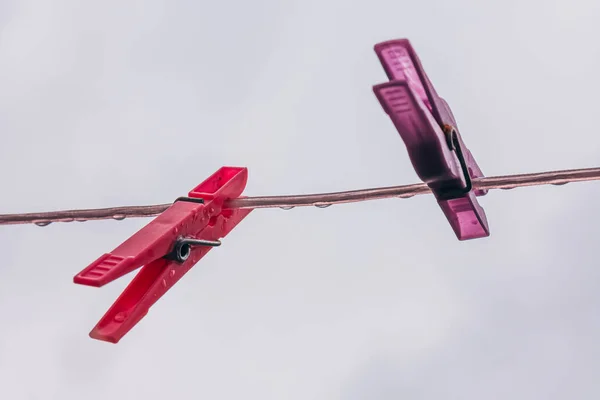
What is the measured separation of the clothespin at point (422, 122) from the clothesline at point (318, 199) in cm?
8

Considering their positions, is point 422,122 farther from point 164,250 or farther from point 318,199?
point 164,250

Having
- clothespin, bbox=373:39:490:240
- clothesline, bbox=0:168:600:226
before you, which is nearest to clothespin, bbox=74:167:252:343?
clothesline, bbox=0:168:600:226

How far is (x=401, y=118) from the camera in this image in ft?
5.03

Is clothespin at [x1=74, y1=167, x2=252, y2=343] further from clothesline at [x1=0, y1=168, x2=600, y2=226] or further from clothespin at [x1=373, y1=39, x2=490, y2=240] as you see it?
clothespin at [x1=373, y1=39, x2=490, y2=240]

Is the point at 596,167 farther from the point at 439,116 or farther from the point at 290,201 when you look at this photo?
the point at 290,201

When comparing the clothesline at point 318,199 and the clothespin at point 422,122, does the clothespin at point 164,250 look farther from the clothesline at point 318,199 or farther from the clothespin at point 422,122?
the clothespin at point 422,122

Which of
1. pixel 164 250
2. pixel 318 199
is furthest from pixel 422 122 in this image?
pixel 164 250

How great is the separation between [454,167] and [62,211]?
1.00m

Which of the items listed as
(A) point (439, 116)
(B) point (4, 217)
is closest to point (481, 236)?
(A) point (439, 116)

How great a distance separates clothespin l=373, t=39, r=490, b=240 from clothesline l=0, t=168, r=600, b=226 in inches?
3.2

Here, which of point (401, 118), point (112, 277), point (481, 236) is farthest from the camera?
point (481, 236)

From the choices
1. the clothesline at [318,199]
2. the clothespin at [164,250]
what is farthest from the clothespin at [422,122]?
the clothespin at [164,250]

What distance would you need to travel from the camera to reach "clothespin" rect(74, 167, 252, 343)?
1.70m

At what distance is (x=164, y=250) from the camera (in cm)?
183
